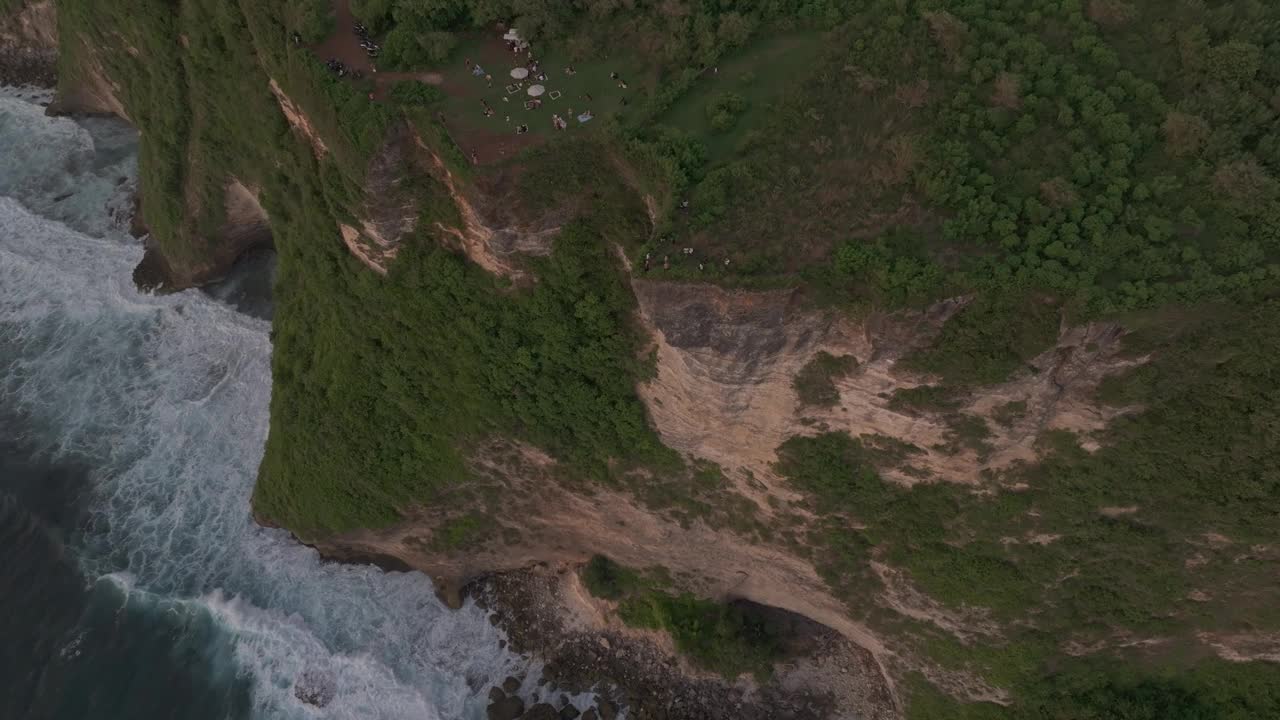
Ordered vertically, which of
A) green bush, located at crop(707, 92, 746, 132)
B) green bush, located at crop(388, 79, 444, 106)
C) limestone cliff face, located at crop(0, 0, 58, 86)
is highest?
green bush, located at crop(707, 92, 746, 132)

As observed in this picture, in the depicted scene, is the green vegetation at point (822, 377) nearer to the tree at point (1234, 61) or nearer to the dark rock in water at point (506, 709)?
the tree at point (1234, 61)

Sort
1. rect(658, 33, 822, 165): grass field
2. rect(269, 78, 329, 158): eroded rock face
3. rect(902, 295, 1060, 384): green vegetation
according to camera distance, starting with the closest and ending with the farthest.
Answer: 1. rect(902, 295, 1060, 384): green vegetation
2. rect(658, 33, 822, 165): grass field
3. rect(269, 78, 329, 158): eroded rock face

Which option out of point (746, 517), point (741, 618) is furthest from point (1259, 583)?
point (741, 618)

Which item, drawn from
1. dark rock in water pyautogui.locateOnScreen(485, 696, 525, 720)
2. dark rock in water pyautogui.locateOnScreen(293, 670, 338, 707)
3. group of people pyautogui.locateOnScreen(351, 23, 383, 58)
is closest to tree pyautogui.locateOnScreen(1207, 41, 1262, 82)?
group of people pyautogui.locateOnScreen(351, 23, 383, 58)

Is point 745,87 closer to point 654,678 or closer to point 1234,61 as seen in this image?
point 1234,61

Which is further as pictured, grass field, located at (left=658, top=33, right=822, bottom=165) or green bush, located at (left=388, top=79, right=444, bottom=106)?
green bush, located at (left=388, top=79, right=444, bottom=106)

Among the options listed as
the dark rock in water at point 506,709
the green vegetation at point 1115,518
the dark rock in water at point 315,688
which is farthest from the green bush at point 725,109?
the dark rock in water at point 315,688

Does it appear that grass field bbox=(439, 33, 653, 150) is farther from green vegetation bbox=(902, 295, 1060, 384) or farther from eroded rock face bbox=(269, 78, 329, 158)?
green vegetation bbox=(902, 295, 1060, 384)

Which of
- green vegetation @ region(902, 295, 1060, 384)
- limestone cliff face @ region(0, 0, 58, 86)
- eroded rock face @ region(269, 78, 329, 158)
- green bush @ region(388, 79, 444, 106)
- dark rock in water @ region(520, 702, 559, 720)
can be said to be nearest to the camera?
green vegetation @ region(902, 295, 1060, 384)

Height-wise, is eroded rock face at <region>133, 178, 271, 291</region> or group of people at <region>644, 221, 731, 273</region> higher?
group of people at <region>644, 221, 731, 273</region>
